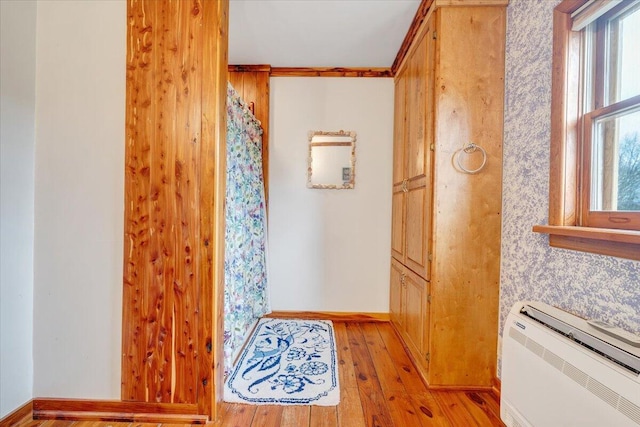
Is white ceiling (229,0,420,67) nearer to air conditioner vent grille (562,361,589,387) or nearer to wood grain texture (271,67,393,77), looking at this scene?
wood grain texture (271,67,393,77)

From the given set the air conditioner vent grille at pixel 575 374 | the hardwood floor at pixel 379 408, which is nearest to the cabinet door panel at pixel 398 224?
the hardwood floor at pixel 379 408

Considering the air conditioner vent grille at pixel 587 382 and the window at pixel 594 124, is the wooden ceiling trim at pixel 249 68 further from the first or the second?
the air conditioner vent grille at pixel 587 382

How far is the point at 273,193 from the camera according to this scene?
2768 millimetres

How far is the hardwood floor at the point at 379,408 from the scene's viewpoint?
4.57ft

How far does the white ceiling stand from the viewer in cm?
190

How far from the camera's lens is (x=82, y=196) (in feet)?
4.56

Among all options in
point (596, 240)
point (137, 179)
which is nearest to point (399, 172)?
point (596, 240)

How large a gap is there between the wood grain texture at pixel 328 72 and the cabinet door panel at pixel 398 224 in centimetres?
112

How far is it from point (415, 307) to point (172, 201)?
1.62 metres

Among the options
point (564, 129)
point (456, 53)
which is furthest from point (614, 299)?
point (456, 53)

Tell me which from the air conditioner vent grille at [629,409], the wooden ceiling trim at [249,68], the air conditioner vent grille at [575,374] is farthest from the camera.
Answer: the wooden ceiling trim at [249,68]

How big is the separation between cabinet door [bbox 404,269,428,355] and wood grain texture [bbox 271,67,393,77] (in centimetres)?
184

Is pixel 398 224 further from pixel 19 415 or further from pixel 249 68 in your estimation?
pixel 19 415

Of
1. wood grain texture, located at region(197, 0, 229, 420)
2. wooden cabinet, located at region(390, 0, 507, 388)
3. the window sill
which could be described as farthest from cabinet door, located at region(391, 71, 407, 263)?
wood grain texture, located at region(197, 0, 229, 420)
